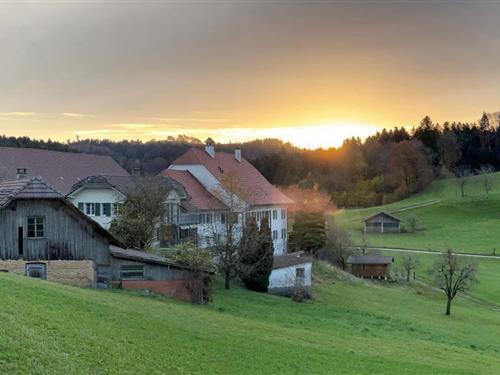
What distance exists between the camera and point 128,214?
124 feet

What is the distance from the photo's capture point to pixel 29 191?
28156 millimetres

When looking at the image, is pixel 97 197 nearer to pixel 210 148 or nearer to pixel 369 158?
pixel 210 148

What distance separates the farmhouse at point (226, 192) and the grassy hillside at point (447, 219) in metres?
24.9

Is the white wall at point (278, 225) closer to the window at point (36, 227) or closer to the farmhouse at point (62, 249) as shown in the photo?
the farmhouse at point (62, 249)

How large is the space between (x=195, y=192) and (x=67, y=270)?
1033 inches

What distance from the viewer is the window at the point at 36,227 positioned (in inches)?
1122

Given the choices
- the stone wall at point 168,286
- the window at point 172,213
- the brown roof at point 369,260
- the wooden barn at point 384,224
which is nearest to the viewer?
the stone wall at point 168,286

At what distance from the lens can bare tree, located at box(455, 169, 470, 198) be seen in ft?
429

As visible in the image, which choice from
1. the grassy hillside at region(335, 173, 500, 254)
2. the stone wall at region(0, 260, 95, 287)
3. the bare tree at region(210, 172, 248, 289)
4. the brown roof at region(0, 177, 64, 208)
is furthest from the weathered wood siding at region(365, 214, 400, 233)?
the brown roof at region(0, 177, 64, 208)

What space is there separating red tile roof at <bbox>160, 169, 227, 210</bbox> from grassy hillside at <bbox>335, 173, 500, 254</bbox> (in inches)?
1438

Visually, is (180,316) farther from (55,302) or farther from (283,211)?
(283,211)

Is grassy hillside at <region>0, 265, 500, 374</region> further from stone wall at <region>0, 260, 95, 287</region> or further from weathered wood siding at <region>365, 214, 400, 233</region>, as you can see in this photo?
weathered wood siding at <region>365, 214, 400, 233</region>

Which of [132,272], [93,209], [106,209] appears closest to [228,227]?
[106,209]

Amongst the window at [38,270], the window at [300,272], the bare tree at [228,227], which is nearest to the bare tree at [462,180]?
the bare tree at [228,227]
